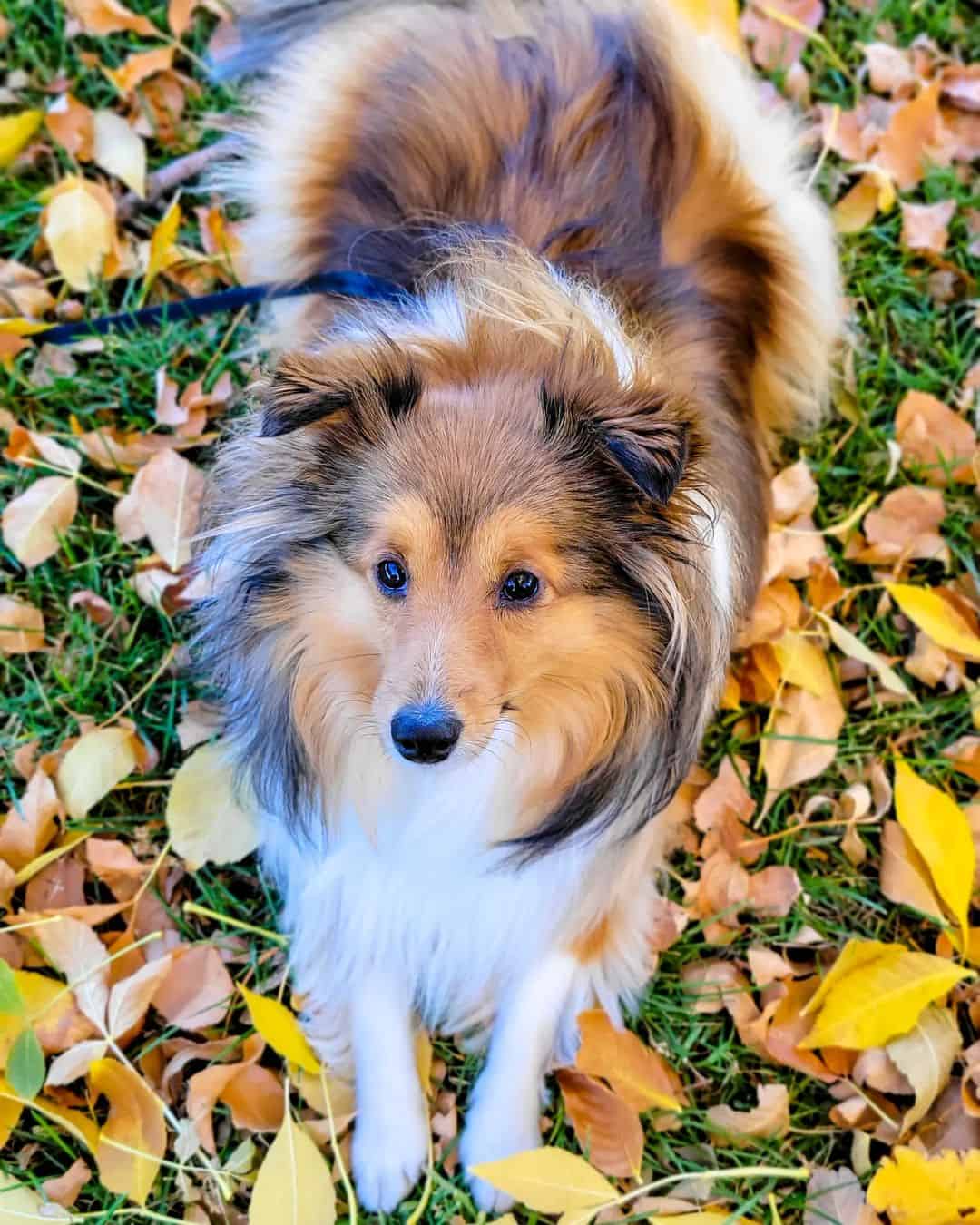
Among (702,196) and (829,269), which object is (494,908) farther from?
(829,269)

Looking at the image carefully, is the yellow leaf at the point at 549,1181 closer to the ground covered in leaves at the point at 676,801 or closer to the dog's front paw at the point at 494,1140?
the ground covered in leaves at the point at 676,801

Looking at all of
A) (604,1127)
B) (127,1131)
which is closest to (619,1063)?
(604,1127)

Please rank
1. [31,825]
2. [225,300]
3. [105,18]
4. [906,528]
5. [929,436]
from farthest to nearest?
1. [105,18]
2. [929,436]
3. [906,528]
4. [225,300]
5. [31,825]

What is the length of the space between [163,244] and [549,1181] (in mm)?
2447

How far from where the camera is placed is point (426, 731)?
1950 mm

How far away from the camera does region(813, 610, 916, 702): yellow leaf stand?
117 inches

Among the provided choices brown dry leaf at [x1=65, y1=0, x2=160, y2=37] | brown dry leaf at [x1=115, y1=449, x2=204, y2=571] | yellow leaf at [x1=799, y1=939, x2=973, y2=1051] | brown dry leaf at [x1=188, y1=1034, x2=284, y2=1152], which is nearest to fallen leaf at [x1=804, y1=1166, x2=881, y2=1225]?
yellow leaf at [x1=799, y1=939, x2=973, y2=1051]

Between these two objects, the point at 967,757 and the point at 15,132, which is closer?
the point at 967,757

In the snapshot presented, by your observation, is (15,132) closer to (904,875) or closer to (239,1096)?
(239,1096)

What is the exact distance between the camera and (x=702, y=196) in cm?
267

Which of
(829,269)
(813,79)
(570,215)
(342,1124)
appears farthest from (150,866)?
(813,79)

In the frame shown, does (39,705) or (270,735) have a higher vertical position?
(270,735)

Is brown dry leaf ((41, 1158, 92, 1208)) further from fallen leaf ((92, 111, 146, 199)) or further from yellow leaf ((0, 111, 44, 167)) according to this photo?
yellow leaf ((0, 111, 44, 167))

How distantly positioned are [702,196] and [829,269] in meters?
0.63
